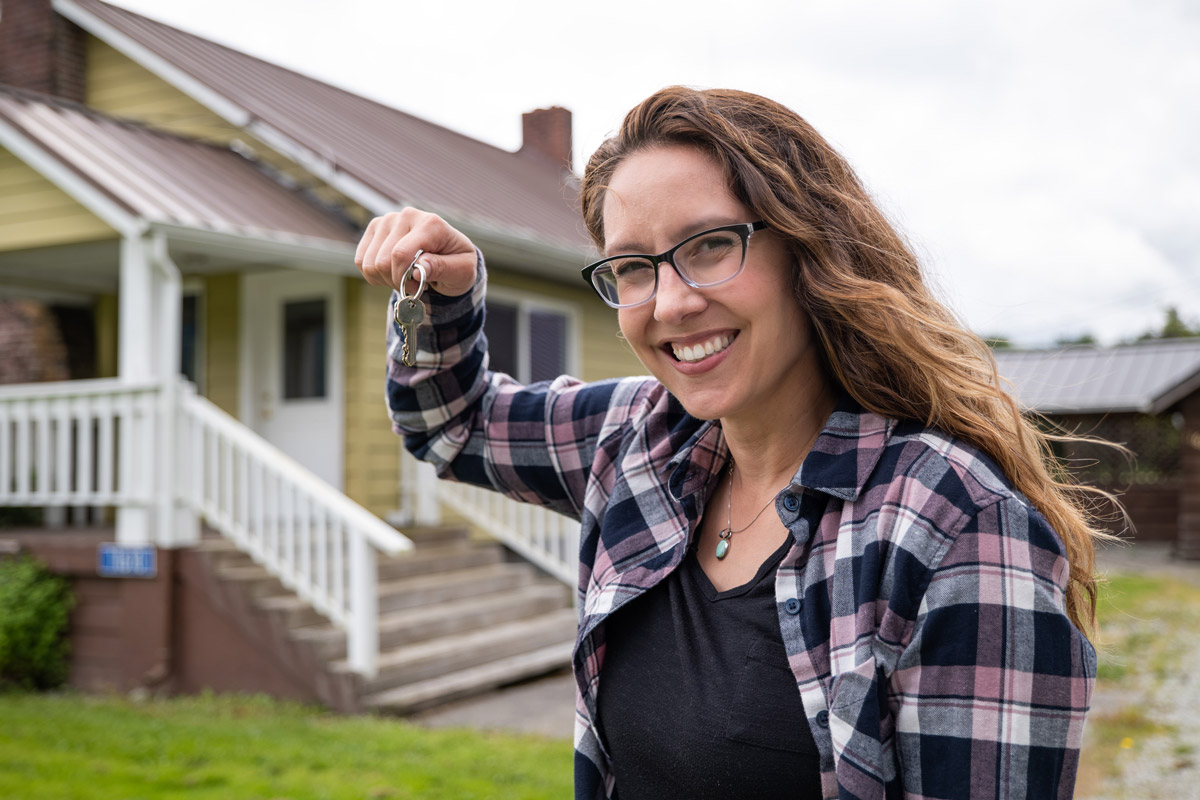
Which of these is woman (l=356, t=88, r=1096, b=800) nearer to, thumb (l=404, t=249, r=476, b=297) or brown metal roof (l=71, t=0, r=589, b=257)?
thumb (l=404, t=249, r=476, b=297)

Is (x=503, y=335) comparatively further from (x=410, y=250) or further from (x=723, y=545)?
(x=723, y=545)

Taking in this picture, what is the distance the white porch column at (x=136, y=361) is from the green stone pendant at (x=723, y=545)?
20.7 feet

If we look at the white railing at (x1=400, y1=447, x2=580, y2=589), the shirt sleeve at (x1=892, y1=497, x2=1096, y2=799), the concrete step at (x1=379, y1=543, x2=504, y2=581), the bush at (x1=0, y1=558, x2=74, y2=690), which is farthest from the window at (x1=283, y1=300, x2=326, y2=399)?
the shirt sleeve at (x1=892, y1=497, x2=1096, y2=799)

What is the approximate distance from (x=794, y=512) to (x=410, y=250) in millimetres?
810

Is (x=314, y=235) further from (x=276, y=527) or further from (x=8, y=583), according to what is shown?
(x=8, y=583)

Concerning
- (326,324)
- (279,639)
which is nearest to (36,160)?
(326,324)

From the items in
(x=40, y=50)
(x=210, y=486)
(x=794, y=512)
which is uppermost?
(x=40, y=50)

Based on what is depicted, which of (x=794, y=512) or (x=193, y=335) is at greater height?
(x=193, y=335)

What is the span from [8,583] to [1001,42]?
1706 centimetres

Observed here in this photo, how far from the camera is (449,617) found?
24.8ft

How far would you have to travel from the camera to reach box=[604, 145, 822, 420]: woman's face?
1517 millimetres

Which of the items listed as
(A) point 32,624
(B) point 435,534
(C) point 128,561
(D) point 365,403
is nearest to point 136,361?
(C) point 128,561

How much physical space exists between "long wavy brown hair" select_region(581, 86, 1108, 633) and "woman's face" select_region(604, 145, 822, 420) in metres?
0.03

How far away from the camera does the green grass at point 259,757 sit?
182 inches
